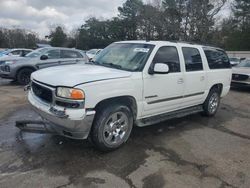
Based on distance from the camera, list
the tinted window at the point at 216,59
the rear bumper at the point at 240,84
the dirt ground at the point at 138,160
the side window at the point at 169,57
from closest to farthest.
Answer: the dirt ground at the point at 138,160 → the side window at the point at 169,57 → the tinted window at the point at 216,59 → the rear bumper at the point at 240,84

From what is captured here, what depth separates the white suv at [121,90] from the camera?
3518mm

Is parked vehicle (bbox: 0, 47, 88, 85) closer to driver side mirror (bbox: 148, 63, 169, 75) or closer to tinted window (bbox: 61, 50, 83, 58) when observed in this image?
tinted window (bbox: 61, 50, 83, 58)

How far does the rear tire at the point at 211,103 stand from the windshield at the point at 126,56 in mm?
2529

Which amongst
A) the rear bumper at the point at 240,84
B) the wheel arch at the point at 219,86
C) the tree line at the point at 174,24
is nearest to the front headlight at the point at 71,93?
the wheel arch at the point at 219,86

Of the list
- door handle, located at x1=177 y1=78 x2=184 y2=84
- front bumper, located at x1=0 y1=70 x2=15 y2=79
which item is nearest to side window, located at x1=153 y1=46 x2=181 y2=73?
door handle, located at x1=177 y1=78 x2=184 y2=84

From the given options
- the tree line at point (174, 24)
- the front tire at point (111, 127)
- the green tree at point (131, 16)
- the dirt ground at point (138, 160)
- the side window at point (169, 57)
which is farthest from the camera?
the green tree at point (131, 16)

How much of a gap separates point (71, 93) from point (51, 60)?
791 centimetres

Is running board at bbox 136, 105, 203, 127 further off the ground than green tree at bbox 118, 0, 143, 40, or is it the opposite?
green tree at bbox 118, 0, 143, 40

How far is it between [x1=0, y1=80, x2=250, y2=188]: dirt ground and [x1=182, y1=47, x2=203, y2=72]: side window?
54.6 inches

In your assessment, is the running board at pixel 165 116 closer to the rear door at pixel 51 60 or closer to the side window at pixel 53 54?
the rear door at pixel 51 60

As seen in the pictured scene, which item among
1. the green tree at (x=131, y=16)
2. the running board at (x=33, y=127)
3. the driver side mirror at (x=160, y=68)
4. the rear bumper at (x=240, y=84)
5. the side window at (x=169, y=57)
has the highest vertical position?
the green tree at (x=131, y=16)

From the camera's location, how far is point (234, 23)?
46.4 m

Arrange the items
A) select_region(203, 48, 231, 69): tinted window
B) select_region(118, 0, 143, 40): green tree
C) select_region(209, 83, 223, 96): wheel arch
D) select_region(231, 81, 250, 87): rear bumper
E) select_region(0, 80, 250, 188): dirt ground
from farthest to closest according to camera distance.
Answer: select_region(118, 0, 143, 40): green tree → select_region(231, 81, 250, 87): rear bumper → select_region(209, 83, 223, 96): wheel arch → select_region(203, 48, 231, 69): tinted window → select_region(0, 80, 250, 188): dirt ground

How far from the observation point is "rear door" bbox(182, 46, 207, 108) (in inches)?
208
